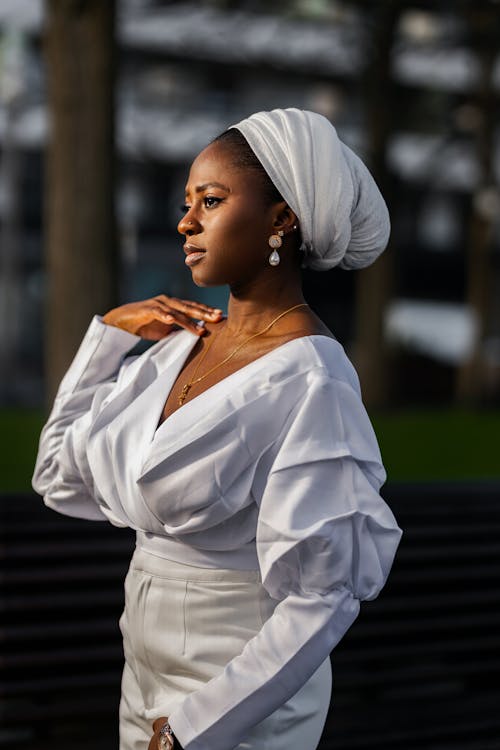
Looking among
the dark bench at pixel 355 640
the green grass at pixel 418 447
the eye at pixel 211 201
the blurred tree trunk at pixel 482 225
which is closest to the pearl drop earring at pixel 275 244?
the eye at pixel 211 201

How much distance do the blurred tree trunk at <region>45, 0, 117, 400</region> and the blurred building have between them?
29 cm

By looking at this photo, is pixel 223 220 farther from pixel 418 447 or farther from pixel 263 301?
pixel 418 447

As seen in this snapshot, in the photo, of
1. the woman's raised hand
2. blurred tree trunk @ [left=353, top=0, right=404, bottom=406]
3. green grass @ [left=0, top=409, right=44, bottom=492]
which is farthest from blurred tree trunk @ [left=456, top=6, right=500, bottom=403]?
the woman's raised hand

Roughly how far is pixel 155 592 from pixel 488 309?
16.3 metres

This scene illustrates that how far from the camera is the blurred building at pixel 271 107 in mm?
14680

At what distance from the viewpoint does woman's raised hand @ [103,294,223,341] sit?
2301 mm

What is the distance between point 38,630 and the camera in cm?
422

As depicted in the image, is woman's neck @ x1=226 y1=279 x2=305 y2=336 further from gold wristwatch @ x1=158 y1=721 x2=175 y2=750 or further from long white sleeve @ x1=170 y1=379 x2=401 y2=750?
gold wristwatch @ x1=158 y1=721 x2=175 y2=750

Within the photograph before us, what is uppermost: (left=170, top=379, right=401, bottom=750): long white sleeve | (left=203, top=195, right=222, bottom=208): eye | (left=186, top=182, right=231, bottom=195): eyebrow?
(left=186, top=182, right=231, bottom=195): eyebrow

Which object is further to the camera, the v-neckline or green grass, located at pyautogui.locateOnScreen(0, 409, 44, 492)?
green grass, located at pyautogui.locateOnScreen(0, 409, 44, 492)

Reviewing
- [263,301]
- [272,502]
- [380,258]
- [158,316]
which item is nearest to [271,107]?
[380,258]

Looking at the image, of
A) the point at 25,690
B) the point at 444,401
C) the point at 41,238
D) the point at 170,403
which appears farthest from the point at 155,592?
the point at 41,238

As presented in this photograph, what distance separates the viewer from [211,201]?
6.51 ft

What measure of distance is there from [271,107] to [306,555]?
3073 cm
